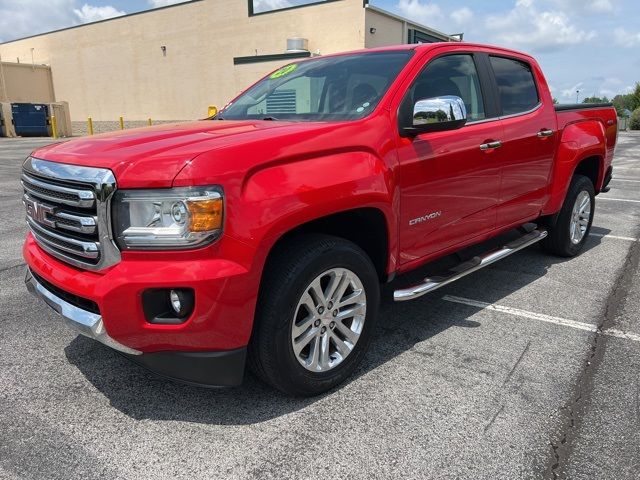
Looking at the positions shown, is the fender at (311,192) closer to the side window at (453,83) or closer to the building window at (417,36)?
the side window at (453,83)

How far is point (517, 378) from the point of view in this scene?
10.2ft

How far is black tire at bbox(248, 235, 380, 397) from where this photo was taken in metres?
2.55

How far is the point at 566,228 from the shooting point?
5.33m

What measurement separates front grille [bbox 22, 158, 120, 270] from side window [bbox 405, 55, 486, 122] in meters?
1.92

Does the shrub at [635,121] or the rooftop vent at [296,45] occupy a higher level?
the rooftop vent at [296,45]

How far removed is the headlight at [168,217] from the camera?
7.45ft

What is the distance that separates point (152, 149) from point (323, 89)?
1673 millimetres

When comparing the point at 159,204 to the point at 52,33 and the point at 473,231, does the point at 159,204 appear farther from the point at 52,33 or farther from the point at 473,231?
the point at 52,33

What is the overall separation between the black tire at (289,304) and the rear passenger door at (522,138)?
193 centimetres

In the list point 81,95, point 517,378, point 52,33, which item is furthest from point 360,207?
point 52,33

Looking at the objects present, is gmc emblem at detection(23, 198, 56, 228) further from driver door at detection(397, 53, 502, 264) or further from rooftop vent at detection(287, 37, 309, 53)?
rooftop vent at detection(287, 37, 309, 53)

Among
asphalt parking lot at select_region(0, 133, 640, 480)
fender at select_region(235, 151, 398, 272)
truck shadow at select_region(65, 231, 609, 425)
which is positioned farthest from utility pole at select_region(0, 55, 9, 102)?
fender at select_region(235, 151, 398, 272)

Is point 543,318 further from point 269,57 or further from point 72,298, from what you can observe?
point 269,57

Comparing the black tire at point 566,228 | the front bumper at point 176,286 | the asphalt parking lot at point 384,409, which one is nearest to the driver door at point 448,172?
the asphalt parking lot at point 384,409
